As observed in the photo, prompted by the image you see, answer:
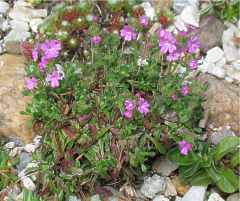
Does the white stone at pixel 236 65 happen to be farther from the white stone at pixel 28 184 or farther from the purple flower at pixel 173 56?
the white stone at pixel 28 184

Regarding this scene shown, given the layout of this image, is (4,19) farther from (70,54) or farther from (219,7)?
(219,7)

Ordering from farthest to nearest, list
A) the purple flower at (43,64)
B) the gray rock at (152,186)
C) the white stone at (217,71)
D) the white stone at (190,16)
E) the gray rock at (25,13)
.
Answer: the gray rock at (25,13) → the white stone at (190,16) → the white stone at (217,71) → the purple flower at (43,64) → the gray rock at (152,186)

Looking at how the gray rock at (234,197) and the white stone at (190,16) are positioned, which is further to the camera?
the white stone at (190,16)

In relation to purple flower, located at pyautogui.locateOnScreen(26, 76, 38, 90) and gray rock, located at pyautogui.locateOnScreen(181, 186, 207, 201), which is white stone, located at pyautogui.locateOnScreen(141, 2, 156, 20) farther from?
gray rock, located at pyautogui.locateOnScreen(181, 186, 207, 201)

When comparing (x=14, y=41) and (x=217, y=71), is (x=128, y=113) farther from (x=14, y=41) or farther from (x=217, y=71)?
Answer: (x=14, y=41)

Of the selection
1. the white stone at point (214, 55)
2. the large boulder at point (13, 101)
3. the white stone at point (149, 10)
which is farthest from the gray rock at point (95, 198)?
the white stone at point (149, 10)

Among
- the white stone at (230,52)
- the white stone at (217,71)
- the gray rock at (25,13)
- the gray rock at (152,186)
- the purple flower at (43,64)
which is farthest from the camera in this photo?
the gray rock at (25,13)
